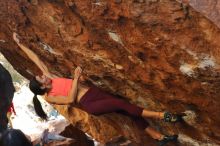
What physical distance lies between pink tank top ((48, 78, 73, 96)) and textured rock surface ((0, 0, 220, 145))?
2.57 ft

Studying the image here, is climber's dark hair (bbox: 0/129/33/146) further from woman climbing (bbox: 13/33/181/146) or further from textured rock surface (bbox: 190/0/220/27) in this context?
textured rock surface (bbox: 190/0/220/27)

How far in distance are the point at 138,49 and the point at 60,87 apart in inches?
49.2

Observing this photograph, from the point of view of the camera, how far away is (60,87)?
5.82 meters

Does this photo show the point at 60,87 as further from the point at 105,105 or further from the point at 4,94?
the point at 4,94

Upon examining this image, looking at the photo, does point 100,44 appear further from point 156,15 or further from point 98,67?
point 156,15

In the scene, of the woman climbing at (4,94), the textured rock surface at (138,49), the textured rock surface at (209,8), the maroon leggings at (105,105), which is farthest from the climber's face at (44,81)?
the woman climbing at (4,94)

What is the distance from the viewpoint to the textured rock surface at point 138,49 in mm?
4695

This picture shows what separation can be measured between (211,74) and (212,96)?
49cm

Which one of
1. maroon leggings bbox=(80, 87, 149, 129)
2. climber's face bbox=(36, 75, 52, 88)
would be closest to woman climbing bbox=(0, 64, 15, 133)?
climber's face bbox=(36, 75, 52, 88)

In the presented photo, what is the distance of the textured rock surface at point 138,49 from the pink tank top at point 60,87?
0.78 meters

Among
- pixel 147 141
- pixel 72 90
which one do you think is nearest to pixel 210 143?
pixel 147 141

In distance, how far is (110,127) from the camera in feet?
33.1

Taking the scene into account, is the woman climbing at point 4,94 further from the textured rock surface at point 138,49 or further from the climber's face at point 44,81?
the climber's face at point 44,81

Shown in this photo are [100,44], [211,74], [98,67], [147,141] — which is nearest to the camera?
[211,74]
